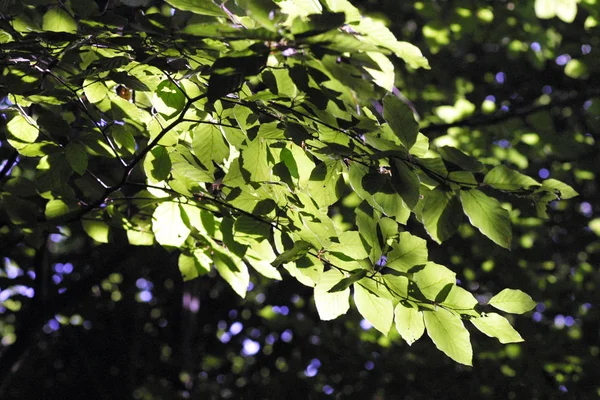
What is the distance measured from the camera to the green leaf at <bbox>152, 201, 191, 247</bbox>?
1.57 metres

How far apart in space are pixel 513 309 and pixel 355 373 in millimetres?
3025

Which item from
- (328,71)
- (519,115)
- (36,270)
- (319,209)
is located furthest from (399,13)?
(328,71)

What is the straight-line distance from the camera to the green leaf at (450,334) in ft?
4.22

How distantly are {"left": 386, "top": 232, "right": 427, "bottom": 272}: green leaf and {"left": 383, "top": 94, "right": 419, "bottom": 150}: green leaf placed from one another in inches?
11.3

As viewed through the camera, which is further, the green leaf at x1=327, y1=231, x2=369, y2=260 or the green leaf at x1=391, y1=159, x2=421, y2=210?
the green leaf at x1=327, y1=231, x2=369, y2=260

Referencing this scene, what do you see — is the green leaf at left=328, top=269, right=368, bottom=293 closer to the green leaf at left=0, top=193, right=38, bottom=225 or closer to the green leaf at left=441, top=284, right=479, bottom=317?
the green leaf at left=441, top=284, right=479, bottom=317

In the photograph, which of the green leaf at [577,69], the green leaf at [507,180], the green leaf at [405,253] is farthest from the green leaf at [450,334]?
the green leaf at [577,69]

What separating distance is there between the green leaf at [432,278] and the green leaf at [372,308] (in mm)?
97

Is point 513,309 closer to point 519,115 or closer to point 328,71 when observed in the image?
point 328,71

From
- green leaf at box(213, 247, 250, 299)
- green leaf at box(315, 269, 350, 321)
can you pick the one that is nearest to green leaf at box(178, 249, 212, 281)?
green leaf at box(213, 247, 250, 299)

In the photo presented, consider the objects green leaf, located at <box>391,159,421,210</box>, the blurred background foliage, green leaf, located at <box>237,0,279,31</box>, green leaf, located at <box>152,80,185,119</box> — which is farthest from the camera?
the blurred background foliage

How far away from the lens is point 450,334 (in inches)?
51.2

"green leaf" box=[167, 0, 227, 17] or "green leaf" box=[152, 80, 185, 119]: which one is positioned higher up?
"green leaf" box=[167, 0, 227, 17]

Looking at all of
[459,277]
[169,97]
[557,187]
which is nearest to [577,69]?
[459,277]
